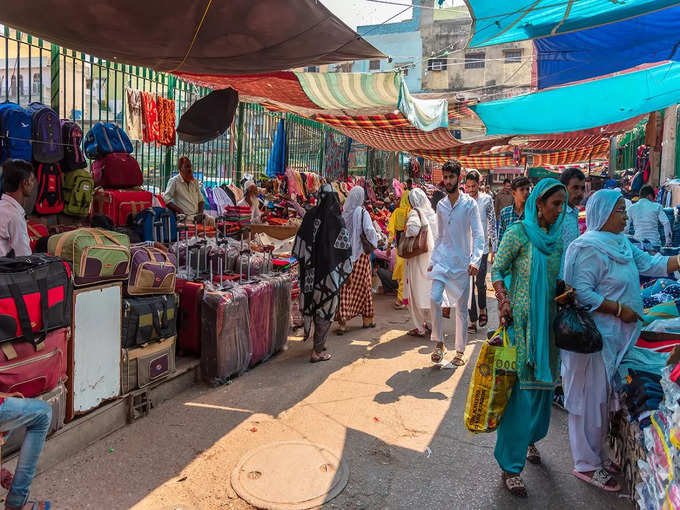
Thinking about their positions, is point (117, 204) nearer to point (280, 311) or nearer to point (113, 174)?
point (113, 174)

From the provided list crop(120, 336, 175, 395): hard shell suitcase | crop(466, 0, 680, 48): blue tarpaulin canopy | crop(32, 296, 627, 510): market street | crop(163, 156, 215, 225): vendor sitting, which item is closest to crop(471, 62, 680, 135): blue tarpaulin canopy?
crop(466, 0, 680, 48): blue tarpaulin canopy

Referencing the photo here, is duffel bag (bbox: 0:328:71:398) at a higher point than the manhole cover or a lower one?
higher

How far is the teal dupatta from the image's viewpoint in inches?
118

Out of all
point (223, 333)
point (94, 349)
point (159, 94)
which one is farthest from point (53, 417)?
point (159, 94)

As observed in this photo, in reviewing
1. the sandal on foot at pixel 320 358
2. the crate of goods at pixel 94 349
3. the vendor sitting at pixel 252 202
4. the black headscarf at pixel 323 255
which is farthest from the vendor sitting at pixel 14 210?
the vendor sitting at pixel 252 202

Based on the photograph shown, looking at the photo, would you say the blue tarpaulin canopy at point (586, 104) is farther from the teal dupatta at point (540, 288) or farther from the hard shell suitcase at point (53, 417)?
the hard shell suitcase at point (53, 417)

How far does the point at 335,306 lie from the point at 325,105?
298cm

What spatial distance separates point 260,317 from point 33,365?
2.53 meters

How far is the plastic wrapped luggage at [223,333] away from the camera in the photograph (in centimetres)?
451

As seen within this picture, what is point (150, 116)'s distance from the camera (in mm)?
7168

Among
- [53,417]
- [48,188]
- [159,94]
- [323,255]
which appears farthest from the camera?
[159,94]

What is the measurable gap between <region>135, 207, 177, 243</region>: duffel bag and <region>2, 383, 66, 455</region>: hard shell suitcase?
296 centimetres

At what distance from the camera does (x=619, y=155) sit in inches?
658

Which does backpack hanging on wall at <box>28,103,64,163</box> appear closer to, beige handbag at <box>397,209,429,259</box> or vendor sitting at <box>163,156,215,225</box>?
vendor sitting at <box>163,156,215,225</box>
